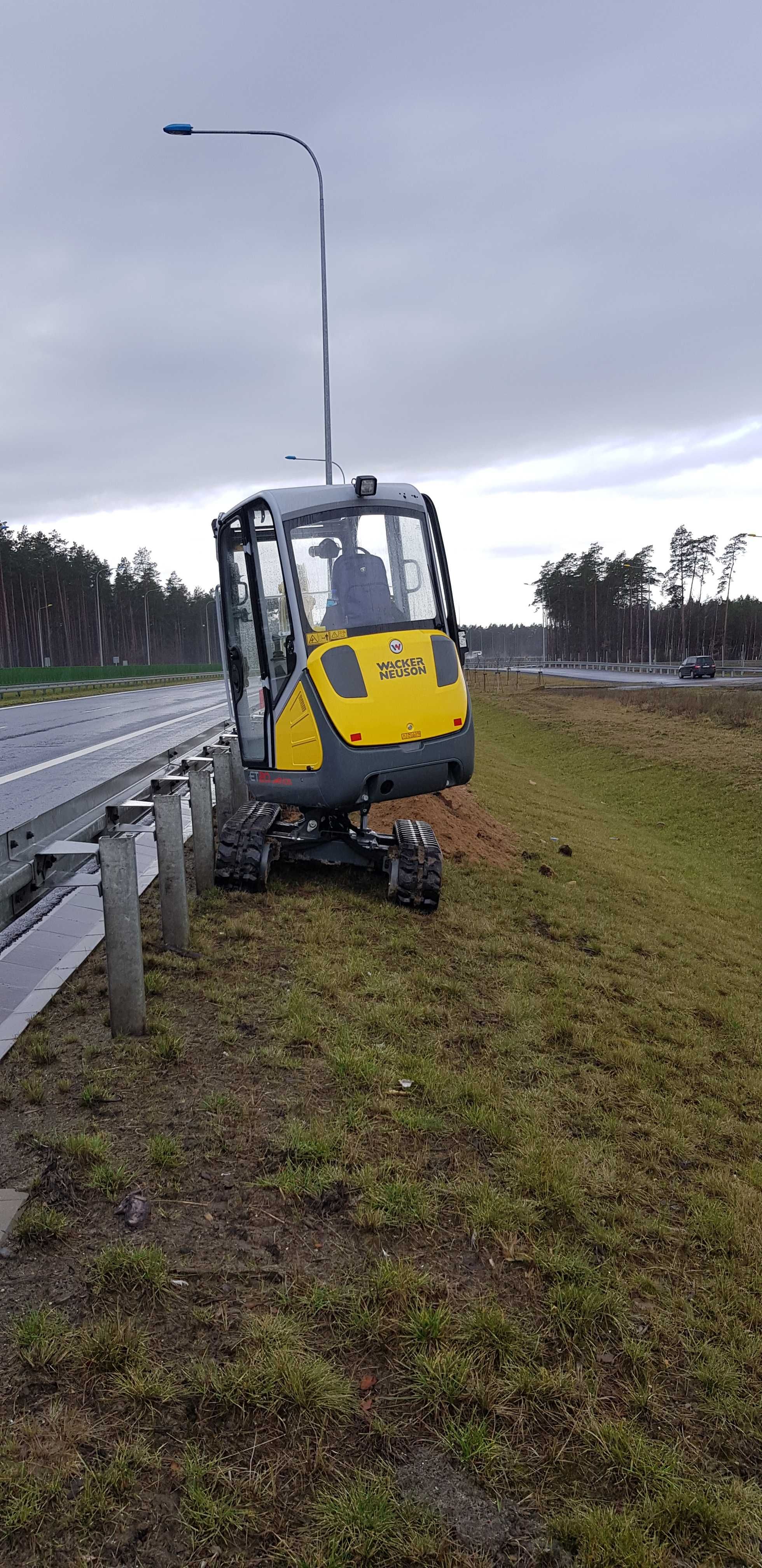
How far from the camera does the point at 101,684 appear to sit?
51.4 metres

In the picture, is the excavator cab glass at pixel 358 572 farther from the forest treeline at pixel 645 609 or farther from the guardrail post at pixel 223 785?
the forest treeline at pixel 645 609

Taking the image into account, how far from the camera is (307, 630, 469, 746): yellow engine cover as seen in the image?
23.5 ft

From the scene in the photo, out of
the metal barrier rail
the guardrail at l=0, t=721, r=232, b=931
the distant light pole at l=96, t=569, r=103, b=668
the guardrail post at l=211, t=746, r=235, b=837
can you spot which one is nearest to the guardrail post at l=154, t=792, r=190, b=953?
the metal barrier rail

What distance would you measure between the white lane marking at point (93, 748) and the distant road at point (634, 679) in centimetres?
2735

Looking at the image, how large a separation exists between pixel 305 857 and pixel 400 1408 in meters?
5.68

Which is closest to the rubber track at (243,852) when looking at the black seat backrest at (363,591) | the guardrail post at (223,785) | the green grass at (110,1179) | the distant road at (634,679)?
the guardrail post at (223,785)

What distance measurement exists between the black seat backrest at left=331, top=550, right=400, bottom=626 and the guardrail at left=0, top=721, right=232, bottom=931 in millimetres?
2887

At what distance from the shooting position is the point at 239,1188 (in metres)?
3.70

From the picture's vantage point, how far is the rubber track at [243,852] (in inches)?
297

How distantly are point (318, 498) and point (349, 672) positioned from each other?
1521 mm

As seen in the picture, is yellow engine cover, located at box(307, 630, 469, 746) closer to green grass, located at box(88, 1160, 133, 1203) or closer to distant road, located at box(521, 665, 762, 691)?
green grass, located at box(88, 1160, 133, 1203)

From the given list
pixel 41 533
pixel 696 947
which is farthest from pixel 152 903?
pixel 41 533

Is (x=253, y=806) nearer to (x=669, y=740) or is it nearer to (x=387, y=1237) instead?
(x=387, y=1237)

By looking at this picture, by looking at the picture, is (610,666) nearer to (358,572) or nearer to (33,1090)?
(358,572)
